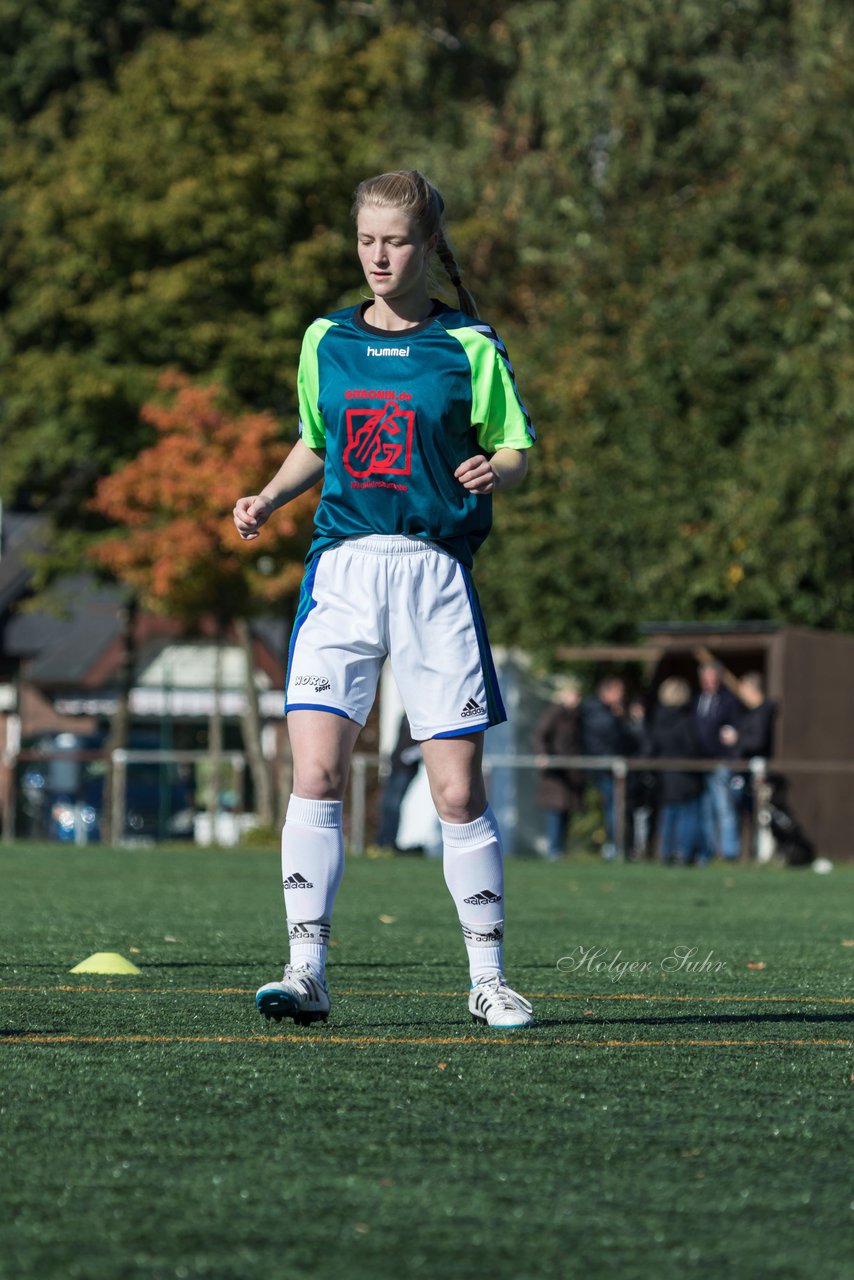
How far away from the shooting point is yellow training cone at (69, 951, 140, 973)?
745 centimetres

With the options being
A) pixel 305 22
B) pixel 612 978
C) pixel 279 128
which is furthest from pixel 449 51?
pixel 612 978

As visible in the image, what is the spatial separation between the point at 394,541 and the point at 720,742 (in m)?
16.9

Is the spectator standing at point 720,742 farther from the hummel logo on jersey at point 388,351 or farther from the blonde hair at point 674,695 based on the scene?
the hummel logo on jersey at point 388,351

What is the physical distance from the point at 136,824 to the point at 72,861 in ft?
40.4

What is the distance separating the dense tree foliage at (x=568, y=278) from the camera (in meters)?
29.1

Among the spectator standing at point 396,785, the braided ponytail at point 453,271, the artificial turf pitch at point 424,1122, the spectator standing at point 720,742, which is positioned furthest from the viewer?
the spectator standing at point 720,742

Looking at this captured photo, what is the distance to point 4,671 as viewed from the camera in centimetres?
5212

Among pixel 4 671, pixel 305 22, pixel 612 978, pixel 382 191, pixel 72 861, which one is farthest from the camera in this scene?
pixel 4 671

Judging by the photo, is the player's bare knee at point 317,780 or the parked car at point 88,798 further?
the parked car at point 88,798

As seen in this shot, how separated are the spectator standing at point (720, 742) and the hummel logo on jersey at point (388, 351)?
16.6 metres

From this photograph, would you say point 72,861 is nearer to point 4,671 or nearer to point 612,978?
point 612,978

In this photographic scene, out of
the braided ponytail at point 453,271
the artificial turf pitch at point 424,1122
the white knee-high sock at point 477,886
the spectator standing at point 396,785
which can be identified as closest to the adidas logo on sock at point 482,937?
the white knee-high sock at point 477,886

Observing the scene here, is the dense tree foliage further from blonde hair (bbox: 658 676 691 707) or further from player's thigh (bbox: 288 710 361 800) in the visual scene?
player's thigh (bbox: 288 710 361 800)

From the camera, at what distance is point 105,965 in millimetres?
7484
